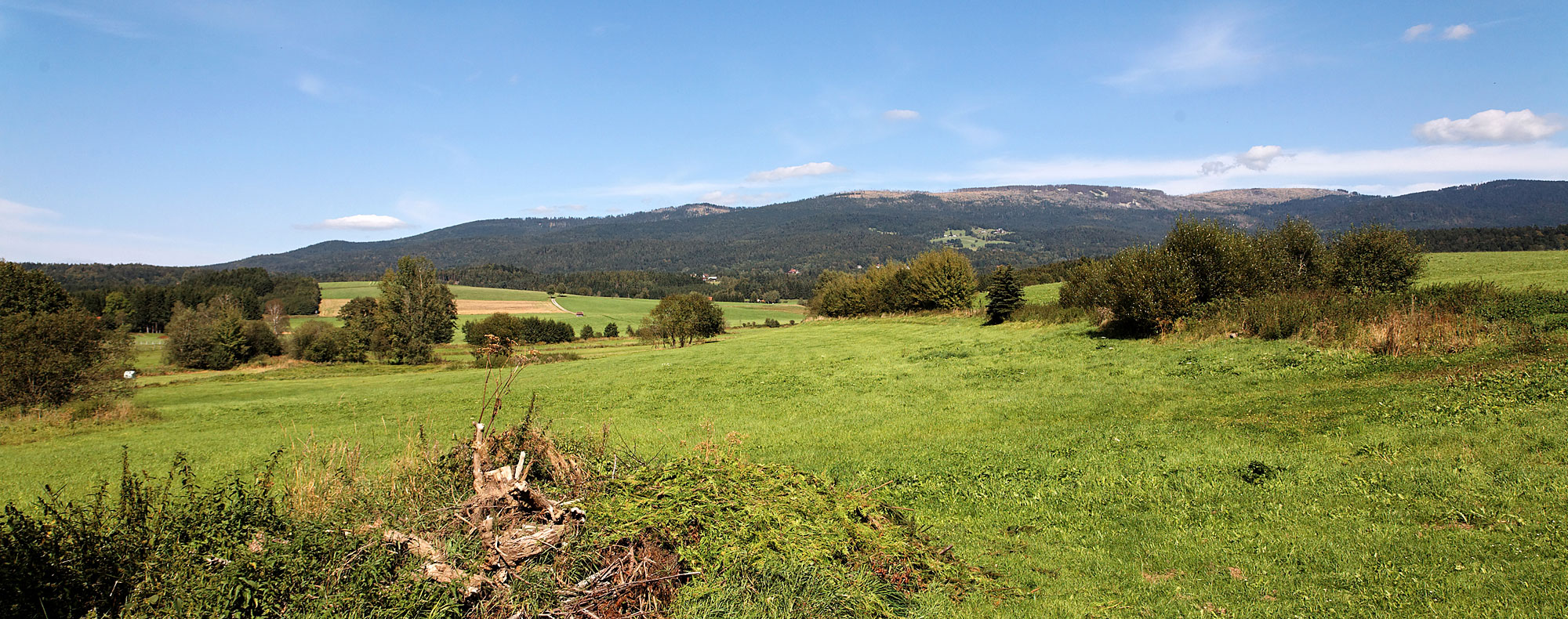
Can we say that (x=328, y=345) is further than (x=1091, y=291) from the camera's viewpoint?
Yes

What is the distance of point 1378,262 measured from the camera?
24.5m

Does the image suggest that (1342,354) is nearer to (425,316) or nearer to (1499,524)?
(1499,524)

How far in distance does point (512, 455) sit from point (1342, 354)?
14723 millimetres

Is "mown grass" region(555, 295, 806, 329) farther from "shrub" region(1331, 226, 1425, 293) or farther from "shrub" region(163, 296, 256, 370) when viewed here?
"shrub" region(1331, 226, 1425, 293)

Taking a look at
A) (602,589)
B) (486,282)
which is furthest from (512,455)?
(486,282)

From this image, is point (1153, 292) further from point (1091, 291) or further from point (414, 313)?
point (414, 313)

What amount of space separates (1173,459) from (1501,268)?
42019 millimetres

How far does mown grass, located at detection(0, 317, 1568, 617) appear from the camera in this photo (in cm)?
475

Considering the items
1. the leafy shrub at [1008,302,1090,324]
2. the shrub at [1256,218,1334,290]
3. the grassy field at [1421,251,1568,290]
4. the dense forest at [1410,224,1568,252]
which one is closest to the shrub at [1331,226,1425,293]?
the shrub at [1256,218,1334,290]

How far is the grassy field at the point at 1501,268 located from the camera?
23.2 meters

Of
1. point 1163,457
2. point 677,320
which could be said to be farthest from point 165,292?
point 1163,457

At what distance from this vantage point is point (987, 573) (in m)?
5.51

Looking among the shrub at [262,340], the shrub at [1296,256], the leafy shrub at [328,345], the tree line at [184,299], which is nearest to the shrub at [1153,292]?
the shrub at [1296,256]

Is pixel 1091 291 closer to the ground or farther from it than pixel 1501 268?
farther from it
